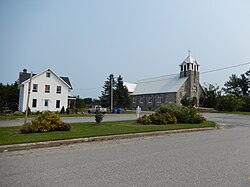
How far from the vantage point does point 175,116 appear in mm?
22188

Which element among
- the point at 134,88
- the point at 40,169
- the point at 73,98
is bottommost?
the point at 40,169

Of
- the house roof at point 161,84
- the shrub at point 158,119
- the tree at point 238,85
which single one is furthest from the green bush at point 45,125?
the tree at point 238,85

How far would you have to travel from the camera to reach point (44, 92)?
44.8 metres

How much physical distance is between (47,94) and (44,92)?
2.11 ft

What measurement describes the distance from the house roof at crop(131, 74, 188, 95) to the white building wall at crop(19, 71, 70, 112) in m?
31.1

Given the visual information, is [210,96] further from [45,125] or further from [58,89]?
[45,125]

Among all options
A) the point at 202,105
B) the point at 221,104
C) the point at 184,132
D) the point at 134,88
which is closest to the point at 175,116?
the point at 184,132

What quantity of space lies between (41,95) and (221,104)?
3793 cm

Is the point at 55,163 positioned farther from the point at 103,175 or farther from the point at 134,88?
the point at 134,88

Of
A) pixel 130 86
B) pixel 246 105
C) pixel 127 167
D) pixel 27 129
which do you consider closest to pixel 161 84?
pixel 130 86

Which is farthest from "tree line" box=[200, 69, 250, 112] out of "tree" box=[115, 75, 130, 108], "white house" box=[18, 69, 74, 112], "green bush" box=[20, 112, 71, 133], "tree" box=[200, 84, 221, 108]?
"green bush" box=[20, 112, 71, 133]

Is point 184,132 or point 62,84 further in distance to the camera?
point 62,84

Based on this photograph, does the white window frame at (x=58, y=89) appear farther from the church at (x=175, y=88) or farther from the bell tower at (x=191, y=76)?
the bell tower at (x=191, y=76)

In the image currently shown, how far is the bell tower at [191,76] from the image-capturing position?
68250mm
